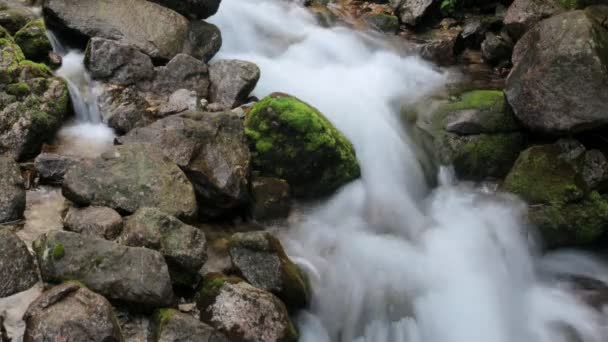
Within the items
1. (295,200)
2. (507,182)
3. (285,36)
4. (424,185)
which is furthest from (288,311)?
(285,36)

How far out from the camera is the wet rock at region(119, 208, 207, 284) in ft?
15.7

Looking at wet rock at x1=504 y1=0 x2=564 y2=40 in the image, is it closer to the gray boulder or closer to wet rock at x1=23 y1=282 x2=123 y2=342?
the gray boulder

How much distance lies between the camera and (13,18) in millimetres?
7844

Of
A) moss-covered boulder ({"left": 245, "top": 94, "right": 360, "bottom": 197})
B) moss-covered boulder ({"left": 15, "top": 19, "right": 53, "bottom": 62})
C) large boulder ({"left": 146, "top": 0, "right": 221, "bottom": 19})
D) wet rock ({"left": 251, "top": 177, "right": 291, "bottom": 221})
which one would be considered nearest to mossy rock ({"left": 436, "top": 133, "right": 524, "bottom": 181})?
moss-covered boulder ({"left": 245, "top": 94, "right": 360, "bottom": 197})

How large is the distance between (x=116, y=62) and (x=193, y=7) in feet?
7.16

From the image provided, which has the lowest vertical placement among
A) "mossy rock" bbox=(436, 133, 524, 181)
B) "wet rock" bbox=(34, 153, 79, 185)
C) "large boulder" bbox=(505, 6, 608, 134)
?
"wet rock" bbox=(34, 153, 79, 185)

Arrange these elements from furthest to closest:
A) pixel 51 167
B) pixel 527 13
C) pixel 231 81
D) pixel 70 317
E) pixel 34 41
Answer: pixel 527 13, pixel 231 81, pixel 34 41, pixel 51 167, pixel 70 317

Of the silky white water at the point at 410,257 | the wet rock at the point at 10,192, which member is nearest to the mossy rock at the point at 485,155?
the silky white water at the point at 410,257

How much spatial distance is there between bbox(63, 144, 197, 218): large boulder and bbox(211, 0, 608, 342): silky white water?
1429 mm

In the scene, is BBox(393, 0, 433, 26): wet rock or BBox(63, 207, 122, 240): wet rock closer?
BBox(63, 207, 122, 240): wet rock

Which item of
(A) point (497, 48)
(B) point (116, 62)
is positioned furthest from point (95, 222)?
(A) point (497, 48)

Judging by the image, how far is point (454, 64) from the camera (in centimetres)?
1125

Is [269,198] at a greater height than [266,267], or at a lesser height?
lesser

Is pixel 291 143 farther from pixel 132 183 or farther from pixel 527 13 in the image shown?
pixel 527 13
